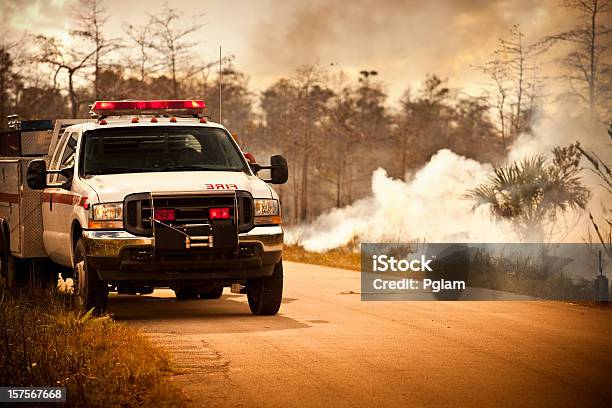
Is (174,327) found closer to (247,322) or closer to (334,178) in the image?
(247,322)

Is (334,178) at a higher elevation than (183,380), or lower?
higher

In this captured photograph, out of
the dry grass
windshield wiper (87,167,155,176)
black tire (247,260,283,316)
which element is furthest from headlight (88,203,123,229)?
the dry grass

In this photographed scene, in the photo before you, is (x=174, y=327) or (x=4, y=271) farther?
(x=4, y=271)

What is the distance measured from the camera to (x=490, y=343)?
12148 millimetres

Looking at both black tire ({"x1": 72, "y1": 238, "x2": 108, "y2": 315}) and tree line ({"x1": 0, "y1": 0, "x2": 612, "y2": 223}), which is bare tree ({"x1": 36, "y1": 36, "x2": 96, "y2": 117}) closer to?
tree line ({"x1": 0, "y1": 0, "x2": 612, "y2": 223})

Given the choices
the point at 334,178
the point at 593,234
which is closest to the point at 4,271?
the point at 593,234

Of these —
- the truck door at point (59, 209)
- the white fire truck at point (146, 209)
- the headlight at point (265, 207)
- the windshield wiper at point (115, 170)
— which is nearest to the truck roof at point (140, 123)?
the white fire truck at point (146, 209)

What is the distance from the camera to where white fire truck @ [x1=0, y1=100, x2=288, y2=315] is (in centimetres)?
1352

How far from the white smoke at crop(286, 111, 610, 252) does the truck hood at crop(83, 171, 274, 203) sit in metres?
15.9

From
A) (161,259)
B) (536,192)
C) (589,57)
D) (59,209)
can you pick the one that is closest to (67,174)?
(59,209)

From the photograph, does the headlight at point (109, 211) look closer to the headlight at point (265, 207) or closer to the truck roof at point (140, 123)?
the headlight at point (265, 207)

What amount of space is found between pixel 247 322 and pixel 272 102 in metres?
69.1

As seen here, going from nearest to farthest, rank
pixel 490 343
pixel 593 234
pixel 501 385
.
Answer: pixel 501 385, pixel 490 343, pixel 593 234

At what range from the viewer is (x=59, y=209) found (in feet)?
49.3
